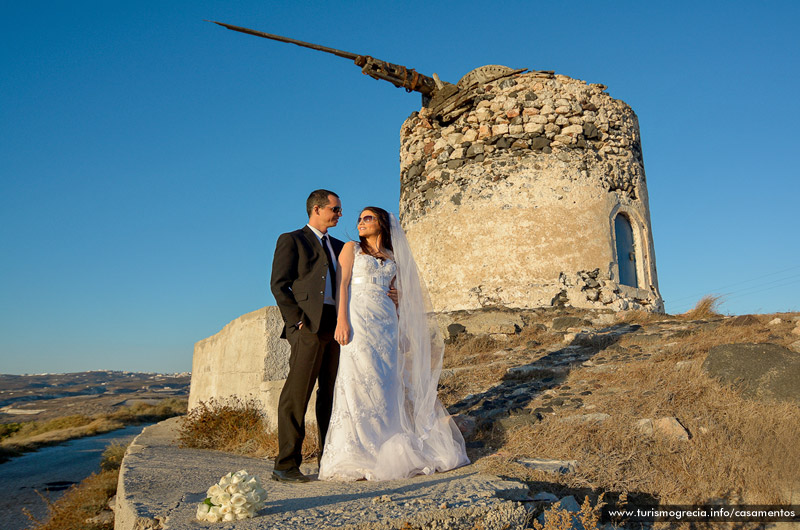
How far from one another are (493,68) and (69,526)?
9731 millimetres

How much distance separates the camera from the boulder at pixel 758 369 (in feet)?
14.2

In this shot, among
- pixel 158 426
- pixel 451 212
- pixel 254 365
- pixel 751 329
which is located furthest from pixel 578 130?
pixel 158 426

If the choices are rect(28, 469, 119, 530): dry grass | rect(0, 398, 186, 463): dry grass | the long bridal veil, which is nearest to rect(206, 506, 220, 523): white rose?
the long bridal veil

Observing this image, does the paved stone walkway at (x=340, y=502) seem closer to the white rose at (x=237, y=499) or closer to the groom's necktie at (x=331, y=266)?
the white rose at (x=237, y=499)

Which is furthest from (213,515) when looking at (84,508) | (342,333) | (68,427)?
(68,427)

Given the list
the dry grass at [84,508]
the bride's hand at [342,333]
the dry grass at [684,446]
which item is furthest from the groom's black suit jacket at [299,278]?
the dry grass at [84,508]

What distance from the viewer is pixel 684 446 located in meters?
3.74

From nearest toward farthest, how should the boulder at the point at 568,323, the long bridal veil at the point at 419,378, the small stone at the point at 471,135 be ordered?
the long bridal veil at the point at 419,378 < the boulder at the point at 568,323 < the small stone at the point at 471,135

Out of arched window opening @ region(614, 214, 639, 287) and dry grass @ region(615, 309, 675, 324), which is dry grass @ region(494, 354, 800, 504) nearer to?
dry grass @ region(615, 309, 675, 324)

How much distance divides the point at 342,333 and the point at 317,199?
1.03 metres

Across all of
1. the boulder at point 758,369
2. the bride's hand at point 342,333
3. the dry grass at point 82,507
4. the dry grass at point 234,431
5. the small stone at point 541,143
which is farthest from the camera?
the small stone at point 541,143

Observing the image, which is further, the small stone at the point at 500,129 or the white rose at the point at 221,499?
the small stone at the point at 500,129

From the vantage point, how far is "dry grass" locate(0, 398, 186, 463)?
36.0 feet

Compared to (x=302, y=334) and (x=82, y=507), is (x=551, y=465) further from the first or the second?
(x=82, y=507)
